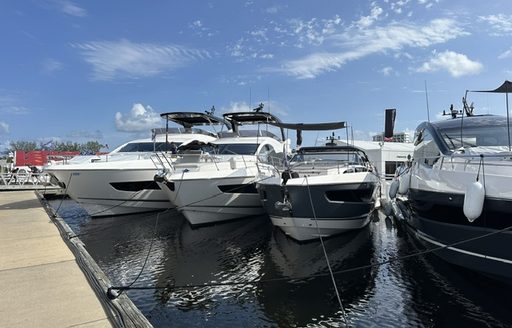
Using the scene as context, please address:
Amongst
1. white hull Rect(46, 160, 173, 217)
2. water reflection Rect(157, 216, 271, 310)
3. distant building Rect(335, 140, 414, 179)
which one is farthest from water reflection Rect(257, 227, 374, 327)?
distant building Rect(335, 140, 414, 179)

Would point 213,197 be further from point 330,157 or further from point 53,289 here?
point 53,289

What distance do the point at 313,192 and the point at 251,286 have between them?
9.95ft

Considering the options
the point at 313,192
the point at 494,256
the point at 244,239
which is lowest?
the point at 244,239

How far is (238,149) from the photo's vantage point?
15328 mm

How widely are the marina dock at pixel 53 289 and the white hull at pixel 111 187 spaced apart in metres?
5.09

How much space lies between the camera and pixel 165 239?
11.7 m

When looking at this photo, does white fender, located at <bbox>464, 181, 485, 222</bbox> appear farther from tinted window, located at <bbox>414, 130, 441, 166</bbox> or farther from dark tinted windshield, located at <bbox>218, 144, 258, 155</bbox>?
dark tinted windshield, located at <bbox>218, 144, 258, 155</bbox>

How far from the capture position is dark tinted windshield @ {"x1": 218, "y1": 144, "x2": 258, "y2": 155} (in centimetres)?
1509

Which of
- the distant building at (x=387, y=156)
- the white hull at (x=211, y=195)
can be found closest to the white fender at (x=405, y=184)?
the white hull at (x=211, y=195)

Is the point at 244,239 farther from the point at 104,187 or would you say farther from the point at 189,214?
the point at 104,187

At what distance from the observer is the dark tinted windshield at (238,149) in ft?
49.5

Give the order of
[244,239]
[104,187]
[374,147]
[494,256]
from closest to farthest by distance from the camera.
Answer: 1. [494,256]
2. [244,239]
3. [104,187]
4. [374,147]

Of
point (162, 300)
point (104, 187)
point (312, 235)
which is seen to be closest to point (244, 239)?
point (312, 235)

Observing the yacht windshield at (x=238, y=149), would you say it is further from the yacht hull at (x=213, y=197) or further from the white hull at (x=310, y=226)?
the white hull at (x=310, y=226)
